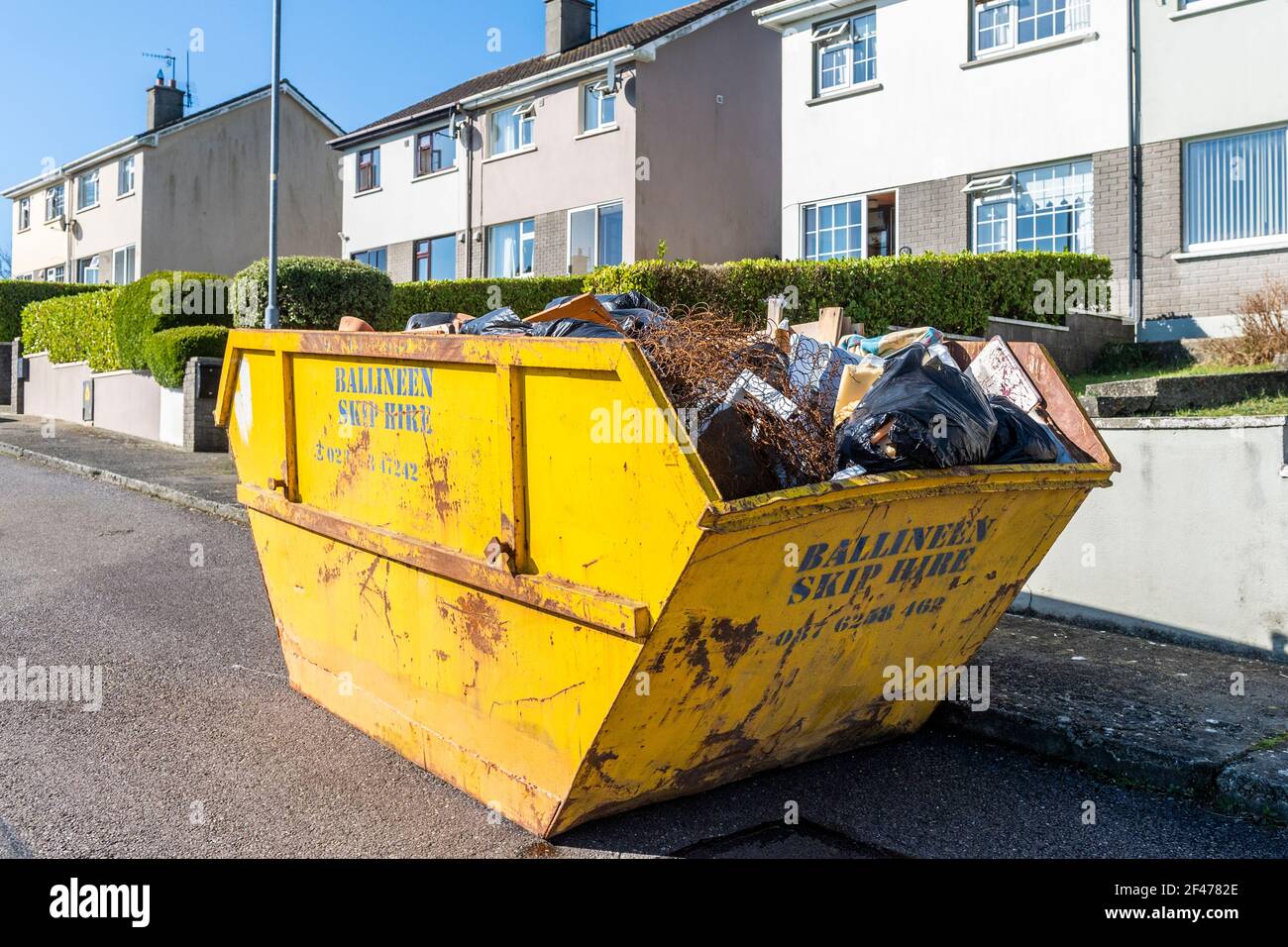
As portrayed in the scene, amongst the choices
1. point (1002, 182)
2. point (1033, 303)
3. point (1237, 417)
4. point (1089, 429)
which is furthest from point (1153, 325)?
point (1089, 429)

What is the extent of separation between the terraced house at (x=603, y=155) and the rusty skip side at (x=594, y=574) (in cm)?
1732

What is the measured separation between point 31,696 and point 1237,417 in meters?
5.98

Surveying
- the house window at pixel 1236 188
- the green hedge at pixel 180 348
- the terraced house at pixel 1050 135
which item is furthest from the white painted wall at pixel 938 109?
the green hedge at pixel 180 348

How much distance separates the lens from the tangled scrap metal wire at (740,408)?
3.36m

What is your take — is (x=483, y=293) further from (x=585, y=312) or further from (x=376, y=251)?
(x=585, y=312)

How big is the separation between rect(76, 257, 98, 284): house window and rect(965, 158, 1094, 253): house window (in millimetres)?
28768

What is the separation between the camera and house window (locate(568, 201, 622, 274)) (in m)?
22.0

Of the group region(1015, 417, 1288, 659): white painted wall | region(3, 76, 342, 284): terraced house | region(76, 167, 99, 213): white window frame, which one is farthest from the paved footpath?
region(76, 167, 99, 213): white window frame

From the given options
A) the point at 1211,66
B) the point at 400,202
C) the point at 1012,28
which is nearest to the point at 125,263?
the point at 400,202

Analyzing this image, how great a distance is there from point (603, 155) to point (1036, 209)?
956 cm

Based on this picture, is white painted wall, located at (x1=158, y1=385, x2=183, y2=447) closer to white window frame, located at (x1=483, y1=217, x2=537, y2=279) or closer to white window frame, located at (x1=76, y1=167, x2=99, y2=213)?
white window frame, located at (x1=483, y1=217, x2=537, y2=279)

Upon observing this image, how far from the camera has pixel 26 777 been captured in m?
4.16
